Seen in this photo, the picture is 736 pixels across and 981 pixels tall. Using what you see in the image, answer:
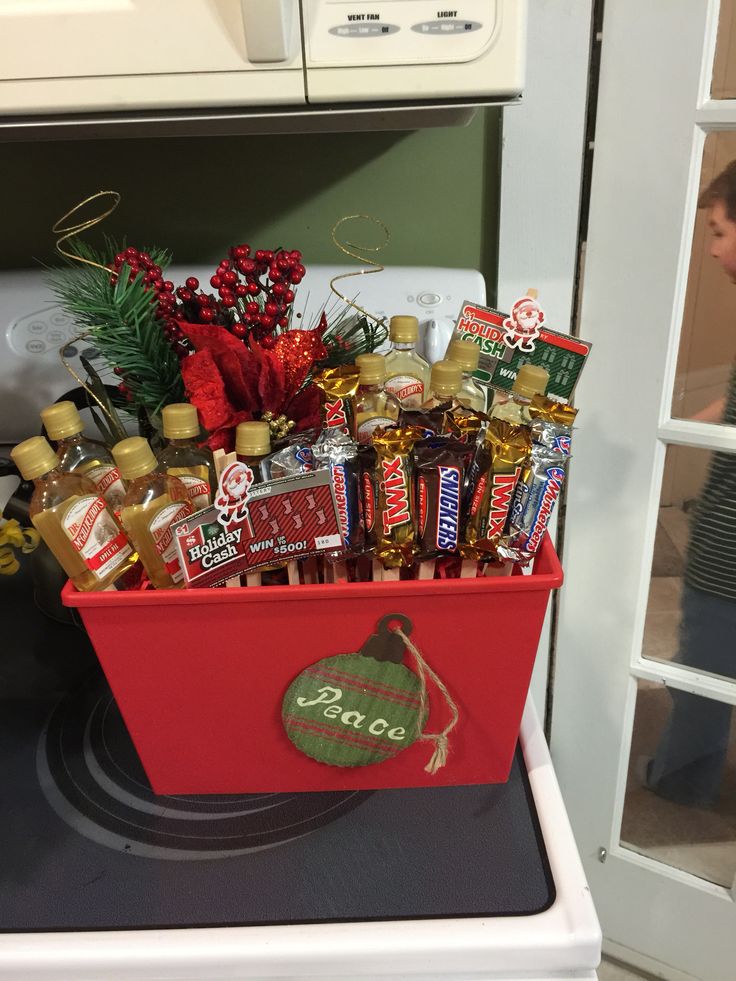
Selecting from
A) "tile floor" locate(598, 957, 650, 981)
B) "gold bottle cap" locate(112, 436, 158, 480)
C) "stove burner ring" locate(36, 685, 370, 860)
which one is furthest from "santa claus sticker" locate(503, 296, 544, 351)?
"tile floor" locate(598, 957, 650, 981)

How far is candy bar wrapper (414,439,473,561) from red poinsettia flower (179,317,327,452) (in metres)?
0.13

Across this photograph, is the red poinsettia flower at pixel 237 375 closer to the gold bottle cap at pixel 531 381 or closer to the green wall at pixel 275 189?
the gold bottle cap at pixel 531 381

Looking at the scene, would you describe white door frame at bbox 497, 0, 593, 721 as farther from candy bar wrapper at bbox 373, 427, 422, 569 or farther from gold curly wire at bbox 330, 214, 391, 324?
candy bar wrapper at bbox 373, 427, 422, 569

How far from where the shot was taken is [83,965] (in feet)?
1.72

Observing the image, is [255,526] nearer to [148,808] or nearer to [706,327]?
[148,808]

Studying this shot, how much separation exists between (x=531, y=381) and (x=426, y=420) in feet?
0.30

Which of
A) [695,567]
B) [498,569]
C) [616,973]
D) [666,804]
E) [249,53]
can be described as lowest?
[616,973]

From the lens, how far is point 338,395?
1.94 feet

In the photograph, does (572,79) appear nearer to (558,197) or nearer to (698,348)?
(558,197)

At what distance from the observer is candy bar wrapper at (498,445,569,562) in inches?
21.6

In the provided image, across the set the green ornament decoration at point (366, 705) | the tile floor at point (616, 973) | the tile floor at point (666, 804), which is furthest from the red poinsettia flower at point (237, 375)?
the tile floor at point (616, 973)

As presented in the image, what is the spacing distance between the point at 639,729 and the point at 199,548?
1.04 metres

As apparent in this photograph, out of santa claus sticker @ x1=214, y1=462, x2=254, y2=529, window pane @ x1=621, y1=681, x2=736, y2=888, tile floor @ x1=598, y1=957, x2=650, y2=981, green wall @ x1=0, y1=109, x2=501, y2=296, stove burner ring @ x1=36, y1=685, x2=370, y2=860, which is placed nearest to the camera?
santa claus sticker @ x1=214, y1=462, x2=254, y2=529

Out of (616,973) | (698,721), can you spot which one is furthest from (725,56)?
(616,973)
